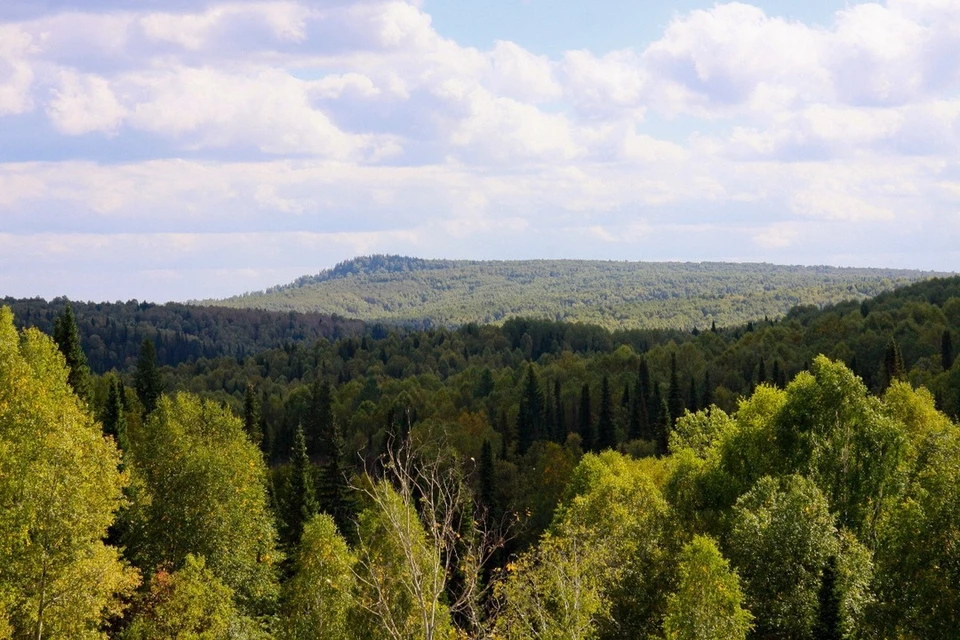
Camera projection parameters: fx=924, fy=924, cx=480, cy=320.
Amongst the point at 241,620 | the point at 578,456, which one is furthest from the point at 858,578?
the point at 578,456

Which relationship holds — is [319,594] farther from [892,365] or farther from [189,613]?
[892,365]

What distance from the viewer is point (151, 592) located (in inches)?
2036

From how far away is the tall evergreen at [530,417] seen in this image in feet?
491

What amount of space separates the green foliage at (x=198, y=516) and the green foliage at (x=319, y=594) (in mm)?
8498

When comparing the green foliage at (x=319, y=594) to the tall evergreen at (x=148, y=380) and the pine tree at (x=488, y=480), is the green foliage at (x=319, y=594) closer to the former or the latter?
the pine tree at (x=488, y=480)

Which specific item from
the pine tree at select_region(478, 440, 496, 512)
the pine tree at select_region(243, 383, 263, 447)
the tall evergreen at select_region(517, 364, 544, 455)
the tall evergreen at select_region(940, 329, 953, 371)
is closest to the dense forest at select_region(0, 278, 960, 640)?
the pine tree at select_region(478, 440, 496, 512)

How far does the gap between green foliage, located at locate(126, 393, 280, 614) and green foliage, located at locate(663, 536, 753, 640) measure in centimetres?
3194

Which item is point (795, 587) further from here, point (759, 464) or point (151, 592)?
point (151, 592)

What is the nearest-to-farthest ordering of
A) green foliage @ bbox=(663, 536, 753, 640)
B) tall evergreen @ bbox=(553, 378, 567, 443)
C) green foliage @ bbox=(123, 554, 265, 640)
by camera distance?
green foliage @ bbox=(663, 536, 753, 640) < green foliage @ bbox=(123, 554, 265, 640) < tall evergreen @ bbox=(553, 378, 567, 443)

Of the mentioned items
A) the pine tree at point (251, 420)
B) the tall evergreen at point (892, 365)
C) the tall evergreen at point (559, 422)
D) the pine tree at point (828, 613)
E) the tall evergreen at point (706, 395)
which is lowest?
the tall evergreen at point (559, 422)

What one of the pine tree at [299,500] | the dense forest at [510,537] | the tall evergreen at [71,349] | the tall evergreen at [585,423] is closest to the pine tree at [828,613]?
the dense forest at [510,537]

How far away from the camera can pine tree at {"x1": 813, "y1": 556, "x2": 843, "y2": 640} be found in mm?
37250

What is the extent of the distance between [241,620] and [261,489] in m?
17.1

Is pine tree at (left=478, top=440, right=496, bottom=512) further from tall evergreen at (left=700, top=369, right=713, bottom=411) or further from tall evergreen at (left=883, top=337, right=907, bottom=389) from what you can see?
tall evergreen at (left=883, top=337, right=907, bottom=389)
